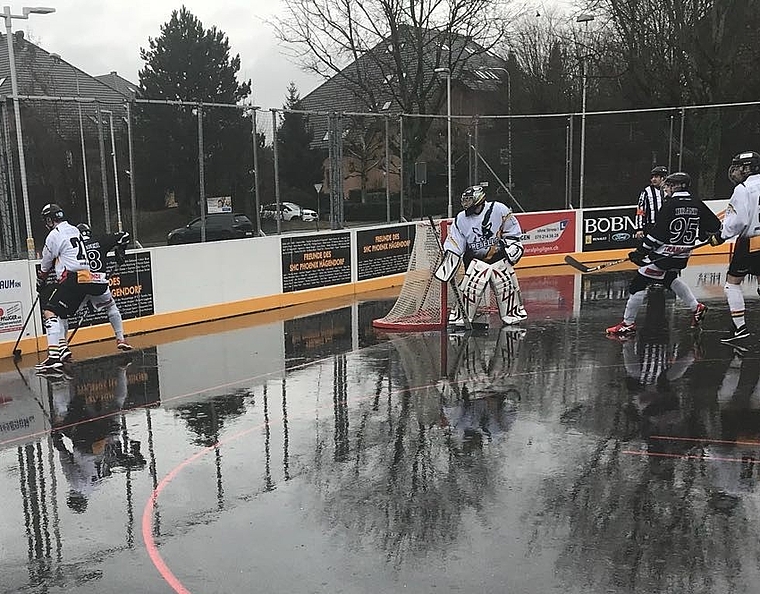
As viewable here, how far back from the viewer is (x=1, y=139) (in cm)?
1145

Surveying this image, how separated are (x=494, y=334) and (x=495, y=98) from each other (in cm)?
2660

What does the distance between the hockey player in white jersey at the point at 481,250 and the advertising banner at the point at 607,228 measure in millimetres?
8443

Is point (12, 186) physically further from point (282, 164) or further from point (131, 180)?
point (282, 164)

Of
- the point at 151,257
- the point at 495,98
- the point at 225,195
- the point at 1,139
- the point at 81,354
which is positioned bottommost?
the point at 81,354

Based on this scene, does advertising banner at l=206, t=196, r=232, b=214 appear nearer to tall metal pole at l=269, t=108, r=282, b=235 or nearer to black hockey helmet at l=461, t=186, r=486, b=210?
tall metal pole at l=269, t=108, r=282, b=235

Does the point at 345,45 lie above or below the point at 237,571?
above

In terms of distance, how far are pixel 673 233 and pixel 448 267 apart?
3102 mm

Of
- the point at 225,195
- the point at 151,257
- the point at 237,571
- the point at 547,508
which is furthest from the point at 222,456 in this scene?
the point at 225,195

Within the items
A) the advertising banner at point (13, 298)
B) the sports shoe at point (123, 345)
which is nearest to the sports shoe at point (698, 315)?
the sports shoe at point (123, 345)

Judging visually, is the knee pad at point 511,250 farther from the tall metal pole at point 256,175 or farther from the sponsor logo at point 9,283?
the sponsor logo at point 9,283

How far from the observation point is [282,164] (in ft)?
49.3

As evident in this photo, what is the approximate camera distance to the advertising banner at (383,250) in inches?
630

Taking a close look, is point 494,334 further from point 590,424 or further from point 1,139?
point 1,139

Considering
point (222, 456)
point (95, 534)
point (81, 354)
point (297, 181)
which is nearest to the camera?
point (95, 534)
